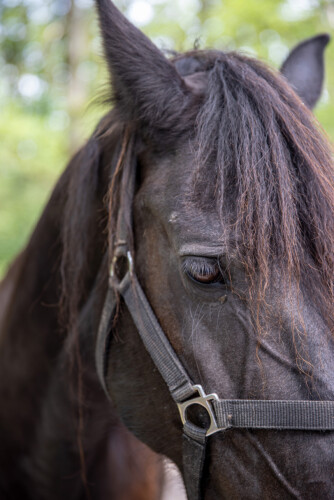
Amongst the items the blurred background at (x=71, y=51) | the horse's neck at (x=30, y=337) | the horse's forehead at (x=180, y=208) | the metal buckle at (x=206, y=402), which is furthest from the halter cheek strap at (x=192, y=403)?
the blurred background at (x=71, y=51)

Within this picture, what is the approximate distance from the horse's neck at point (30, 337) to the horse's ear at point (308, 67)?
1.03 meters

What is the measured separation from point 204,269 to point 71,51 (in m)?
7.81

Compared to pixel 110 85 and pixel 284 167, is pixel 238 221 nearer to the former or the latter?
pixel 284 167

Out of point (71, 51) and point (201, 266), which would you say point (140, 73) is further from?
point (71, 51)

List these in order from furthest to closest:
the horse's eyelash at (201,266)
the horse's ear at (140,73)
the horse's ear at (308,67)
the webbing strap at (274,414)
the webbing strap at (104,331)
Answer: the horse's ear at (308,67) → the webbing strap at (104,331) → the horse's ear at (140,73) → the horse's eyelash at (201,266) → the webbing strap at (274,414)

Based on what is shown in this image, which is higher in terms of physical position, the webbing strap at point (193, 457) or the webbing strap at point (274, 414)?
the webbing strap at point (274, 414)

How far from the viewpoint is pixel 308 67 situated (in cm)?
202

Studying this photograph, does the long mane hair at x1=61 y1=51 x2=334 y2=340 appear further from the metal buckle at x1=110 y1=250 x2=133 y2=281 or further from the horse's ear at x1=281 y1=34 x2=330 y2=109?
the horse's ear at x1=281 y1=34 x2=330 y2=109

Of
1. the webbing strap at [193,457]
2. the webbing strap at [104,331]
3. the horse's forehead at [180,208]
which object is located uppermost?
the horse's forehead at [180,208]

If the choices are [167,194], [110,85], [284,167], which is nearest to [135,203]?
[167,194]

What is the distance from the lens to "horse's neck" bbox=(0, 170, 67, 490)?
6.43ft

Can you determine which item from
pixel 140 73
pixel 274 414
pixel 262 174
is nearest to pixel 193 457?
pixel 274 414

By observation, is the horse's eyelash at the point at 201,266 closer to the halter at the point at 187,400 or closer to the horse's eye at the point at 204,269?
the horse's eye at the point at 204,269

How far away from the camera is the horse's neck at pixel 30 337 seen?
6.43 ft
